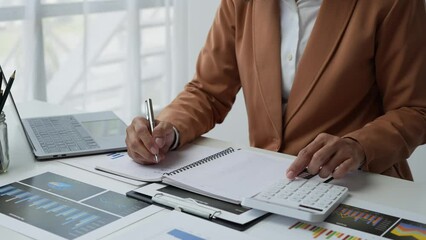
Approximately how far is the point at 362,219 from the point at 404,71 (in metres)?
0.53

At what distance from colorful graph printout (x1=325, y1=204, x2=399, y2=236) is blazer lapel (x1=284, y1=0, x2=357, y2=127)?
1.63 ft

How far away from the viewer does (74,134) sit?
1492mm

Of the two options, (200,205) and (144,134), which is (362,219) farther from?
(144,134)

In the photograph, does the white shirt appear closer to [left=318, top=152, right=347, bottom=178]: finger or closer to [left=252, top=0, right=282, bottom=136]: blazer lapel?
[left=252, top=0, right=282, bottom=136]: blazer lapel

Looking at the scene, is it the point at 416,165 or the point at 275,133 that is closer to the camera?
the point at 275,133

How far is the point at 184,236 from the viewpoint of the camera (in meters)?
0.94

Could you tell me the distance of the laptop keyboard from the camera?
1.39 meters

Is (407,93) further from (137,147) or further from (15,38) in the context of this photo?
(15,38)

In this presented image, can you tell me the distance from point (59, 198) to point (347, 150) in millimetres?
556

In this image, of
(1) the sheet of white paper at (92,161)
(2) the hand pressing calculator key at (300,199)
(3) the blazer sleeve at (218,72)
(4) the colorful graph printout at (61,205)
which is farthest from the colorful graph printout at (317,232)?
(3) the blazer sleeve at (218,72)

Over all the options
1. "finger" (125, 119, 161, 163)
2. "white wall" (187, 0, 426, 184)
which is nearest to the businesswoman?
"finger" (125, 119, 161, 163)

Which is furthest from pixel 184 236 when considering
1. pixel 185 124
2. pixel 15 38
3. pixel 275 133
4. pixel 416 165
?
pixel 416 165

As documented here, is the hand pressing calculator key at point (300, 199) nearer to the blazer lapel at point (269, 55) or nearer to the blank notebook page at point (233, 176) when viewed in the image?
the blank notebook page at point (233, 176)

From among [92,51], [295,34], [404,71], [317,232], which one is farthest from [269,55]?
[92,51]
